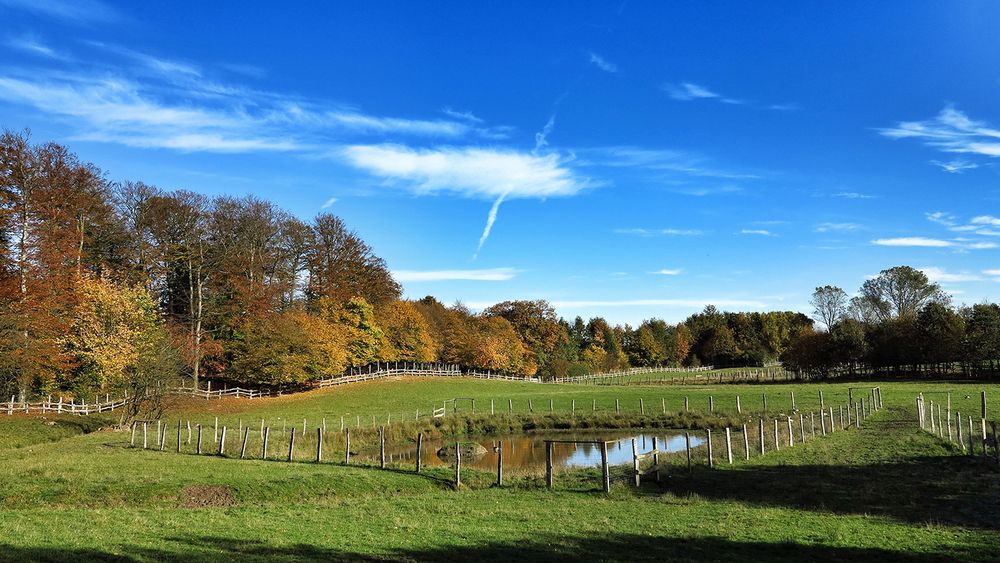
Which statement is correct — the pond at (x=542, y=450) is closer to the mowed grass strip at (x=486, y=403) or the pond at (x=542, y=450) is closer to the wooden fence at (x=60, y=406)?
the mowed grass strip at (x=486, y=403)

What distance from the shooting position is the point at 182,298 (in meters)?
67.8

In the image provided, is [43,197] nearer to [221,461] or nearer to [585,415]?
[221,461]

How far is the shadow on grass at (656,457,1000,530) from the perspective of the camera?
17297 millimetres

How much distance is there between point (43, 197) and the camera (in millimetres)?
48625

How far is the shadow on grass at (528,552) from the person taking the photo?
12.2m

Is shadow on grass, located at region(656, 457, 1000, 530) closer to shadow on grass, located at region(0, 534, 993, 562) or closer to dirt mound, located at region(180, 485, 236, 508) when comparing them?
shadow on grass, located at region(0, 534, 993, 562)

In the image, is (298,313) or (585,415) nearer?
(585,415)

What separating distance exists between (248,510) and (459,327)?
92.9m

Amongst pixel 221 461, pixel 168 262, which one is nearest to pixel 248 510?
pixel 221 461

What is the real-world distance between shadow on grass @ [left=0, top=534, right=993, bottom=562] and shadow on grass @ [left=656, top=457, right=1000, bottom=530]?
3.89 m

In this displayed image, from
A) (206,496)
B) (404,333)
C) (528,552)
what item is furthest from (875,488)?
(404,333)

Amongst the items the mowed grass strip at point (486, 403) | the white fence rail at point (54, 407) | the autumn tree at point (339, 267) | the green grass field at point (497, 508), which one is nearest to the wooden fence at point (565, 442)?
the green grass field at point (497, 508)

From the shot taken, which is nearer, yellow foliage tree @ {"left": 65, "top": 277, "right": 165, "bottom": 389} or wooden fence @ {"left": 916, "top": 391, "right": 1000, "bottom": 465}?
wooden fence @ {"left": 916, "top": 391, "right": 1000, "bottom": 465}

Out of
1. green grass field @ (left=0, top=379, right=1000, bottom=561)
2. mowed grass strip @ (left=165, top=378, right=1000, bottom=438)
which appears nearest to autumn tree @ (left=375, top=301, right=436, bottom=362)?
mowed grass strip @ (left=165, top=378, right=1000, bottom=438)
